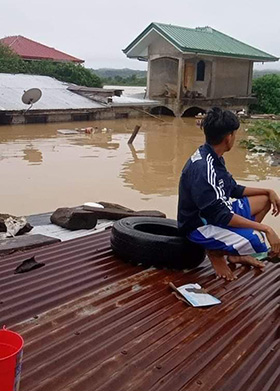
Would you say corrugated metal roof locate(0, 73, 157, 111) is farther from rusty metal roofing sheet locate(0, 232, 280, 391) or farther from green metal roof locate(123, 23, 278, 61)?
rusty metal roofing sheet locate(0, 232, 280, 391)

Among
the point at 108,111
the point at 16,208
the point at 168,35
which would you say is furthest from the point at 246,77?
the point at 16,208

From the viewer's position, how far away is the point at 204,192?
10.9ft

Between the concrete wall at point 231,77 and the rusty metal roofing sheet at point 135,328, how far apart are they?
1013 inches

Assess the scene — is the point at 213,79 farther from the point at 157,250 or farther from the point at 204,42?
the point at 157,250

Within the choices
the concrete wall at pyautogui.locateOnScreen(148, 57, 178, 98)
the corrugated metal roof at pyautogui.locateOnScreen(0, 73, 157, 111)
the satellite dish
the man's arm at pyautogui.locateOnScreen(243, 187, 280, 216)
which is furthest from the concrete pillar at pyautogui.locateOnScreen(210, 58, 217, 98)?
the man's arm at pyautogui.locateOnScreen(243, 187, 280, 216)

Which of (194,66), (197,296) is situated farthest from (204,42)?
(197,296)

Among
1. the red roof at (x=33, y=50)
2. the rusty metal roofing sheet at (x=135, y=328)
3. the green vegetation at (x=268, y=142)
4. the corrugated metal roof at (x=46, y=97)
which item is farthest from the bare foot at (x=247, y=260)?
the red roof at (x=33, y=50)

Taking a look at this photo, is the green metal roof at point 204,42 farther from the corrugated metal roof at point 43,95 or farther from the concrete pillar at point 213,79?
the corrugated metal roof at point 43,95

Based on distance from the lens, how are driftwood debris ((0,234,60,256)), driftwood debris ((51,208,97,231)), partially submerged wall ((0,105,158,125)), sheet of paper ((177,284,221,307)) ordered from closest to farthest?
sheet of paper ((177,284,221,307)) → driftwood debris ((0,234,60,256)) → driftwood debris ((51,208,97,231)) → partially submerged wall ((0,105,158,125))

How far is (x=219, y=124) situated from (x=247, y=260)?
122 centimetres

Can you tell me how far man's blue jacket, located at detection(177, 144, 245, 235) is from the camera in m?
3.32

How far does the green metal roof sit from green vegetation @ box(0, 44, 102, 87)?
289 cm

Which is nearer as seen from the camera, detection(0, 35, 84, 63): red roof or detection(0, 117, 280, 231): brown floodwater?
detection(0, 117, 280, 231): brown floodwater

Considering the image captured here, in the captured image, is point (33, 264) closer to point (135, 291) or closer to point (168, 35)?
point (135, 291)
